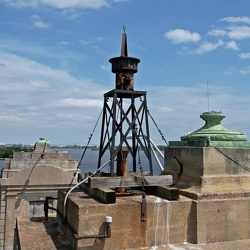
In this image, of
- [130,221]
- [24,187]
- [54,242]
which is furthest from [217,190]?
[24,187]

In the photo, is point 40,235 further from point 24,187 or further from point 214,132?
point 24,187

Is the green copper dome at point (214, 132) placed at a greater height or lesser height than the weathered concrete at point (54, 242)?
greater

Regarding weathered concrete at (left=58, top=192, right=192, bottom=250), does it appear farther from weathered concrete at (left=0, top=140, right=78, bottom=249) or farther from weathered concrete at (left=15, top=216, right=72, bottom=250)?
weathered concrete at (left=0, top=140, right=78, bottom=249)

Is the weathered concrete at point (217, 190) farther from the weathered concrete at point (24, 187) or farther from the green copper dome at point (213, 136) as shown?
the weathered concrete at point (24, 187)

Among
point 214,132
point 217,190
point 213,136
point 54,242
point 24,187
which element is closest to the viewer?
point 54,242

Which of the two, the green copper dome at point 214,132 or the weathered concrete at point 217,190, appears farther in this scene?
the green copper dome at point 214,132

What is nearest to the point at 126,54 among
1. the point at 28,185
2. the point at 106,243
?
the point at 106,243

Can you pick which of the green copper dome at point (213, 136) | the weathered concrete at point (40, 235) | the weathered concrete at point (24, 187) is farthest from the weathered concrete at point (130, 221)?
the weathered concrete at point (24, 187)

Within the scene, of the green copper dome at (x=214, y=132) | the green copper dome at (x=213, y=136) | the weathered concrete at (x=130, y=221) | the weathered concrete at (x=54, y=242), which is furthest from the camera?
the green copper dome at (x=214, y=132)

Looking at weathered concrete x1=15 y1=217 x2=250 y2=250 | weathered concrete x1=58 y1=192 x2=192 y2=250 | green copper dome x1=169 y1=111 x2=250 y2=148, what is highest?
green copper dome x1=169 y1=111 x2=250 y2=148

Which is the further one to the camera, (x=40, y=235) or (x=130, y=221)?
(x=40, y=235)

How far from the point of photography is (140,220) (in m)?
7.00

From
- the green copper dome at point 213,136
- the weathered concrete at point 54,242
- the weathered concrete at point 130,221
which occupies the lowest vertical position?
the weathered concrete at point 54,242

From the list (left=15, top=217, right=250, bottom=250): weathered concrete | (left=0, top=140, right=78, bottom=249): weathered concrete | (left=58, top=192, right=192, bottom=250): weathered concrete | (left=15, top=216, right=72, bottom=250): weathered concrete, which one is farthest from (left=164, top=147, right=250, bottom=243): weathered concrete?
(left=0, top=140, right=78, bottom=249): weathered concrete
